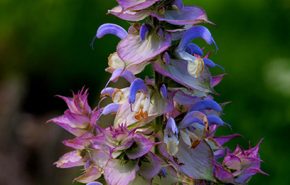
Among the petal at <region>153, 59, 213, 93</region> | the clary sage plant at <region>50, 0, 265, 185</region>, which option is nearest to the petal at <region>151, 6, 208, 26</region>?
the clary sage plant at <region>50, 0, 265, 185</region>

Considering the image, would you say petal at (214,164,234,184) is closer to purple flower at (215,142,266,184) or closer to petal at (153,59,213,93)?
purple flower at (215,142,266,184)

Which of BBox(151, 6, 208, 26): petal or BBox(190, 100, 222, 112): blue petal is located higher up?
BBox(151, 6, 208, 26): petal

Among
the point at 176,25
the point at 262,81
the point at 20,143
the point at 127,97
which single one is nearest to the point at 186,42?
the point at 176,25

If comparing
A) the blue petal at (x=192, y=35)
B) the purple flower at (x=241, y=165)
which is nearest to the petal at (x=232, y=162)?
the purple flower at (x=241, y=165)

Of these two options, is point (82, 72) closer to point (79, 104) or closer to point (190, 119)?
point (79, 104)

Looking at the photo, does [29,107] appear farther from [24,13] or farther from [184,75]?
[184,75]

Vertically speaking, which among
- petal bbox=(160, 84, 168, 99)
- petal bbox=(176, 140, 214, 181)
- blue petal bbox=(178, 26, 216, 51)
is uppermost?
blue petal bbox=(178, 26, 216, 51)

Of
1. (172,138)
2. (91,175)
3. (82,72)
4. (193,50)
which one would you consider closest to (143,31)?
(193,50)
